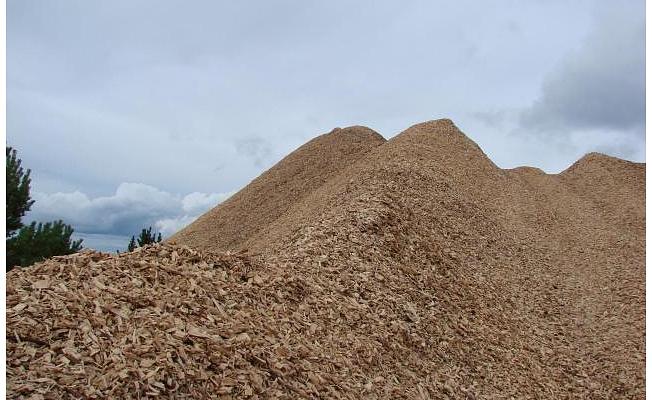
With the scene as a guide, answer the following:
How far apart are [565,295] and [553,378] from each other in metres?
3.63

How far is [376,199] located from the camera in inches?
425

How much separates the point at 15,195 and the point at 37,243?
73.1 inches

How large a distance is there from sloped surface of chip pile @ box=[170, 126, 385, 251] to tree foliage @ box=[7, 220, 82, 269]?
3.31 meters

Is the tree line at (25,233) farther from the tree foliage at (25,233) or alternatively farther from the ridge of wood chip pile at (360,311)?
the ridge of wood chip pile at (360,311)

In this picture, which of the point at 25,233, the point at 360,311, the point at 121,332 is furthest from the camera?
the point at 25,233

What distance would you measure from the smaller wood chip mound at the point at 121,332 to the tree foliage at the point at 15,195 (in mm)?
12269

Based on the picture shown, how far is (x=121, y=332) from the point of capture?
16.0ft

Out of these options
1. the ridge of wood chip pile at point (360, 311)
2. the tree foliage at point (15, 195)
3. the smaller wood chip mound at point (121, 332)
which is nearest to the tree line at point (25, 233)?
the tree foliage at point (15, 195)

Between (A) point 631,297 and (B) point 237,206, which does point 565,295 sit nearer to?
(A) point 631,297

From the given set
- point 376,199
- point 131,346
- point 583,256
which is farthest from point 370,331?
point 583,256

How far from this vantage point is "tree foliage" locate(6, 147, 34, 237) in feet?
54.8

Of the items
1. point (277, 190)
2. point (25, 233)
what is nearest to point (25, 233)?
point (25, 233)

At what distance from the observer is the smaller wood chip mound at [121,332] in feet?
13.9

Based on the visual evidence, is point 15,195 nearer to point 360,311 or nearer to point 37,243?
point 37,243
